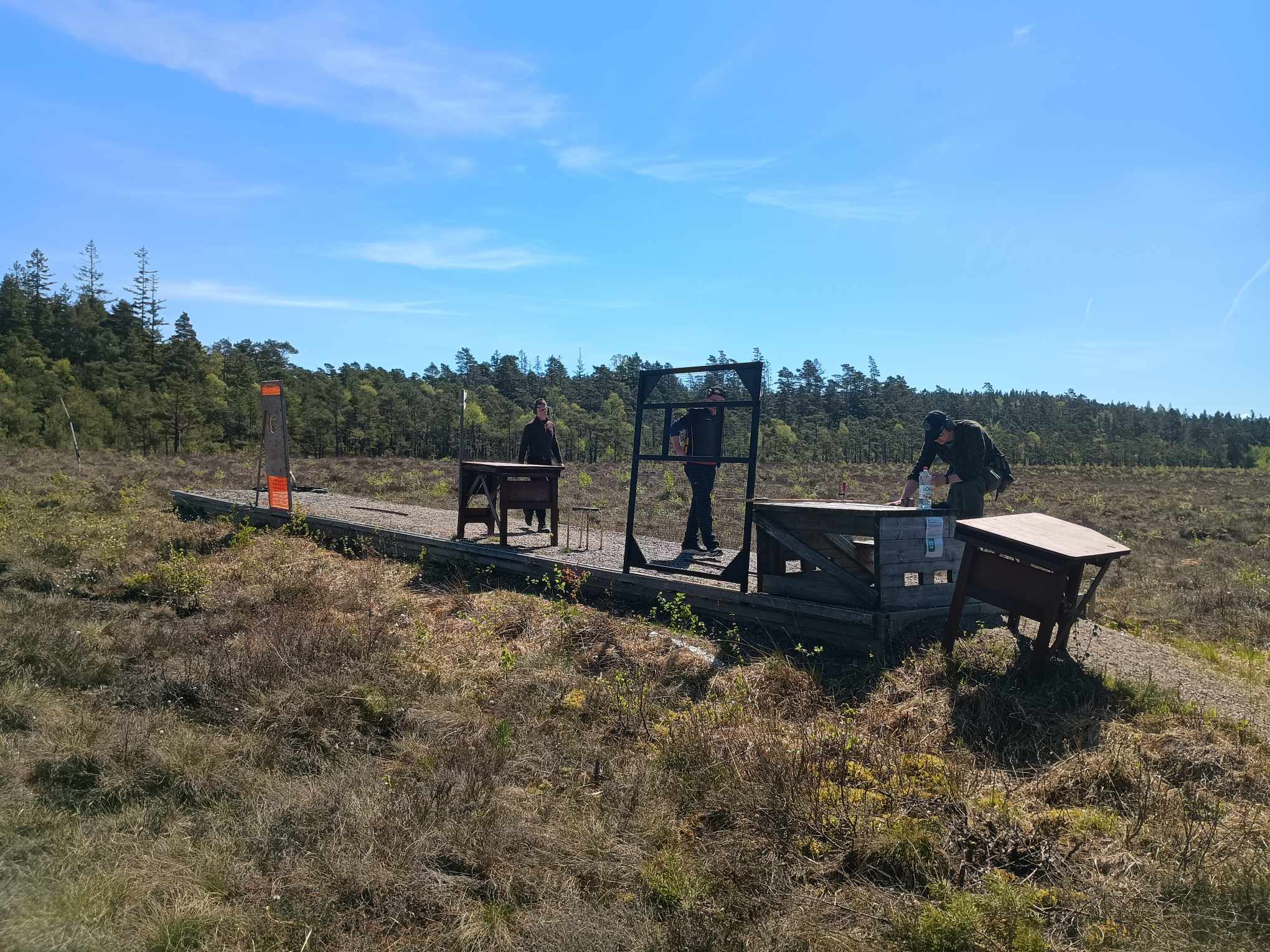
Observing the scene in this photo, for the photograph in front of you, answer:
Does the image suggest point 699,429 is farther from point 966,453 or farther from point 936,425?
point 966,453

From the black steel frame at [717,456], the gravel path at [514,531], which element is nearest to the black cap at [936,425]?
the black steel frame at [717,456]

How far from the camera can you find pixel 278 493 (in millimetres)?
13148

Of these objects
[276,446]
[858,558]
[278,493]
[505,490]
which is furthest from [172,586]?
[858,558]

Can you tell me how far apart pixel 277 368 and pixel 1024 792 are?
3354 inches

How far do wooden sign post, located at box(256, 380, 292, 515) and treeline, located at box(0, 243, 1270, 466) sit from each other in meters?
→ 7.02

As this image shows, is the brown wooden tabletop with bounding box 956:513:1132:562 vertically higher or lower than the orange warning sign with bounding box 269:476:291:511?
higher

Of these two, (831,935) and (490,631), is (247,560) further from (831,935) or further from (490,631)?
(831,935)

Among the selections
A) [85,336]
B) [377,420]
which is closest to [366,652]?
[377,420]

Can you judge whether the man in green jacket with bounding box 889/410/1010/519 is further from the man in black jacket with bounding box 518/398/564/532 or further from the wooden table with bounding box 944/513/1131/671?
the man in black jacket with bounding box 518/398/564/532

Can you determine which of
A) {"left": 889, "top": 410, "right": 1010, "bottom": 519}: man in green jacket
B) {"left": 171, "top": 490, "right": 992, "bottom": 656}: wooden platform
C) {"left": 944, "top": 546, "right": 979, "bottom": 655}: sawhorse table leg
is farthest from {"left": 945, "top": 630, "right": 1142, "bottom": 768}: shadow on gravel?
{"left": 889, "top": 410, "right": 1010, "bottom": 519}: man in green jacket

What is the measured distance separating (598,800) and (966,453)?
4.42m

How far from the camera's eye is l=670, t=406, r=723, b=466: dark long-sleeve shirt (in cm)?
812

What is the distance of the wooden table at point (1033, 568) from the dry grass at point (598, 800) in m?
0.41

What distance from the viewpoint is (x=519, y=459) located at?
420 inches
